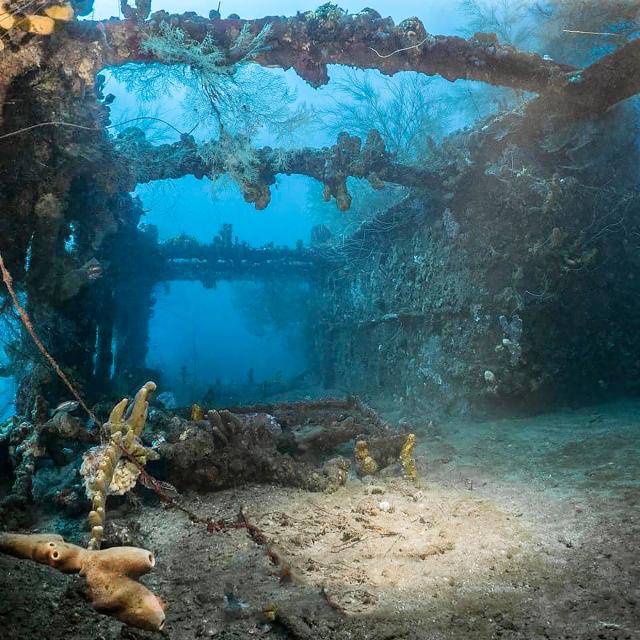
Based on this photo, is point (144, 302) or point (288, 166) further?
point (144, 302)

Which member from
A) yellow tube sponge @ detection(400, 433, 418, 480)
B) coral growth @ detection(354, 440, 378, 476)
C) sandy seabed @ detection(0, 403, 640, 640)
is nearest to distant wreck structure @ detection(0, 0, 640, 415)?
sandy seabed @ detection(0, 403, 640, 640)

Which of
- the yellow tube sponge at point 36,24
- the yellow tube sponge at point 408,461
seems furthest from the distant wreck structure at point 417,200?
the yellow tube sponge at point 408,461

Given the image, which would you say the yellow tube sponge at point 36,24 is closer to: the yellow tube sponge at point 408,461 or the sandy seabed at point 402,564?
the sandy seabed at point 402,564

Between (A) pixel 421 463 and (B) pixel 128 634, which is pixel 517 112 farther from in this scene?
(B) pixel 128 634

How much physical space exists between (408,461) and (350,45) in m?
6.02

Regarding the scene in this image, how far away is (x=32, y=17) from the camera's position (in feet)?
13.4

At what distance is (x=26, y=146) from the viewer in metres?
5.25

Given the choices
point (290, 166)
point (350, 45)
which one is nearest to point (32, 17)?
point (350, 45)

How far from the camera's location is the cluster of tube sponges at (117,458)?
3.43 m

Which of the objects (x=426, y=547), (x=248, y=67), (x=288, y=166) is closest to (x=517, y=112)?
(x=288, y=166)

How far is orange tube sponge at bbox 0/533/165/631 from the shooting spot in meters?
2.10

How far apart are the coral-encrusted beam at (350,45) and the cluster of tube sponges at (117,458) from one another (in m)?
5.08

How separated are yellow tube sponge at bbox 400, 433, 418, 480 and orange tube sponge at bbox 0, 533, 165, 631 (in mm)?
3533

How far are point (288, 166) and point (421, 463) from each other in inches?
241
